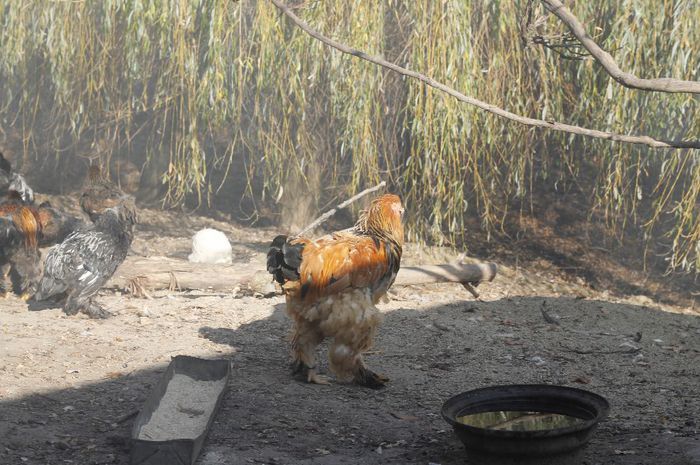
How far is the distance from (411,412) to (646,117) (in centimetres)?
427

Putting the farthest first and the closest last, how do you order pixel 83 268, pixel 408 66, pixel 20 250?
pixel 408 66
pixel 20 250
pixel 83 268

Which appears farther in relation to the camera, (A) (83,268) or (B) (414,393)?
(A) (83,268)

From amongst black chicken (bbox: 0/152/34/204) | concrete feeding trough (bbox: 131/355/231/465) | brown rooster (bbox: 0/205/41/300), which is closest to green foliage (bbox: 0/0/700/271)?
black chicken (bbox: 0/152/34/204)

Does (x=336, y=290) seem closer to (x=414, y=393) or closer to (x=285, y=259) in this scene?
(x=285, y=259)

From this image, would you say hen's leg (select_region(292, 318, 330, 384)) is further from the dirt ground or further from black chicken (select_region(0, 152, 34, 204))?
black chicken (select_region(0, 152, 34, 204))

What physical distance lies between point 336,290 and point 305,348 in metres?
0.46

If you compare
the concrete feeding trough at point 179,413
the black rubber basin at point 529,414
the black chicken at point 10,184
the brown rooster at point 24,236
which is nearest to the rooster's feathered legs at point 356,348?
the concrete feeding trough at point 179,413

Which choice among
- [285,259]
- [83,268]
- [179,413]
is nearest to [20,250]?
[83,268]

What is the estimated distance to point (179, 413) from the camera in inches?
194

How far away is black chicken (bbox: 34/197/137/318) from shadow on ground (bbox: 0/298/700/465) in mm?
924

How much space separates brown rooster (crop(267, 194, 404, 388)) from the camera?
5480 mm

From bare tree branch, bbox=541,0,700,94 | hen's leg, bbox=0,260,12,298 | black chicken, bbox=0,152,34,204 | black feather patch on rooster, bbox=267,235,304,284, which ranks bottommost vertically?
Answer: hen's leg, bbox=0,260,12,298

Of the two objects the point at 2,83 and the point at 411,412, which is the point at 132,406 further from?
the point at 2,83

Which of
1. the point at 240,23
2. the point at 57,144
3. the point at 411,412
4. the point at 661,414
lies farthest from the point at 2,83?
the point at 661,414
